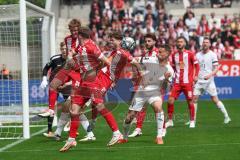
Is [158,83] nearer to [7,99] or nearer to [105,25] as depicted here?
[7,99]

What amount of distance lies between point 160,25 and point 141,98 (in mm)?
20020

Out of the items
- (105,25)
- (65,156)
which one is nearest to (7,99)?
(65,156)

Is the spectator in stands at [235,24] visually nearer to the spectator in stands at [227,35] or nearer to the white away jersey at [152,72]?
the spectator in stands at [227,35]

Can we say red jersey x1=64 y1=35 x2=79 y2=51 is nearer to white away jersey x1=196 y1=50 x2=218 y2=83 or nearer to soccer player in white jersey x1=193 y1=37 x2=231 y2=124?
soccer player in white jersey x1=193 y1=37 x2=231 y2=124

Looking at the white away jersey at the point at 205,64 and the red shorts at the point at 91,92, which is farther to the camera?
the white away jersey at the point at 205,64

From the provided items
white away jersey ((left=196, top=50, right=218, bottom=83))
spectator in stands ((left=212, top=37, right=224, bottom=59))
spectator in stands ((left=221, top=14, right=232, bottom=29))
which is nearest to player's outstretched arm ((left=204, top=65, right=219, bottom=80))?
white away jersey ((left=196, top=50, right=218, bottom=83))

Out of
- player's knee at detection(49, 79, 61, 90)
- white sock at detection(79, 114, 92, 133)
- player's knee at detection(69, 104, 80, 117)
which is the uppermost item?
player's knee at detection(49, 79, 61, 90)

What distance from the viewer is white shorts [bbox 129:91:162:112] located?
41.9 feet

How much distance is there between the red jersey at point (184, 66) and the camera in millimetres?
16391

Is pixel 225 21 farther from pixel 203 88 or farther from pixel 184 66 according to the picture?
pixel 184 66

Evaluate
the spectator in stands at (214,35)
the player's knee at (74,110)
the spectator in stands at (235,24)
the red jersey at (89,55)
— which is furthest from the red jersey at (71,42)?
the spectator in stands at (235,24)

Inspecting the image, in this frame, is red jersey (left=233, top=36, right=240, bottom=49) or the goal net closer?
the goal net

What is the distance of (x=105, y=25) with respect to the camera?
110 ft

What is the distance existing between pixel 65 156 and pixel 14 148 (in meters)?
1.65
